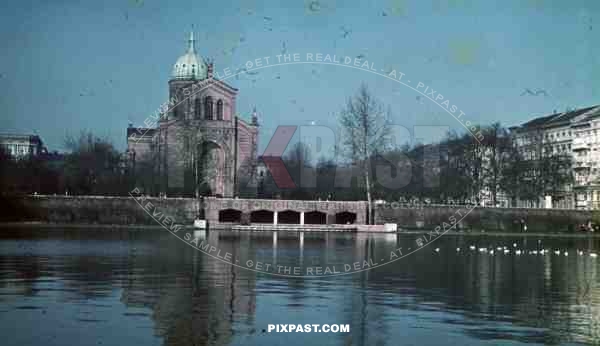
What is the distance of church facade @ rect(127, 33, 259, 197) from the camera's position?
259 feet

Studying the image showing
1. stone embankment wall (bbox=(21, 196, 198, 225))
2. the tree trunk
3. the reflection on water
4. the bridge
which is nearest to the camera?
the reflection on water

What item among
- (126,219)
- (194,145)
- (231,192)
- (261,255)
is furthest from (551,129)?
(261,255)

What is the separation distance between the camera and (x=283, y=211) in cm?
→ 7538

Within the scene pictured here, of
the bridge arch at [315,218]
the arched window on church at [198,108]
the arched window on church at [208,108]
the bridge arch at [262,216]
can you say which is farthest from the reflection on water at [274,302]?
the arched window on church at [208,108]

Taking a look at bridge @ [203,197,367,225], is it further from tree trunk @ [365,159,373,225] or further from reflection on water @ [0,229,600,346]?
reflection on water @ [0,229,600,346]

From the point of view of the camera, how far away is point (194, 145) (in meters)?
78.4

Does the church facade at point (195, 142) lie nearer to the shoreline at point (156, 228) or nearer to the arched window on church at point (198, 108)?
the arched window on church at point (198, 108)

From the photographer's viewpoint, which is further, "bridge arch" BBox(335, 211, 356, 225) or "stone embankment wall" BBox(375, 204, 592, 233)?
"bridge arch" BBox(335, 211, 356, 225)

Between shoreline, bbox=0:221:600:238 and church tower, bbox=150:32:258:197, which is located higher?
church tower, bbox=150:32:258:197

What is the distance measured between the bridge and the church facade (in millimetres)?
2860

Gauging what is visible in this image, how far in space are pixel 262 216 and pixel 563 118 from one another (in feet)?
175

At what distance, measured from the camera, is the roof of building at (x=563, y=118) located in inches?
4187

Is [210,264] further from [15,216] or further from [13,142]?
[13,142]

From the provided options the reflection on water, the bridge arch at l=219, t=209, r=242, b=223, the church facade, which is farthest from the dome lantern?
the reflection on water
